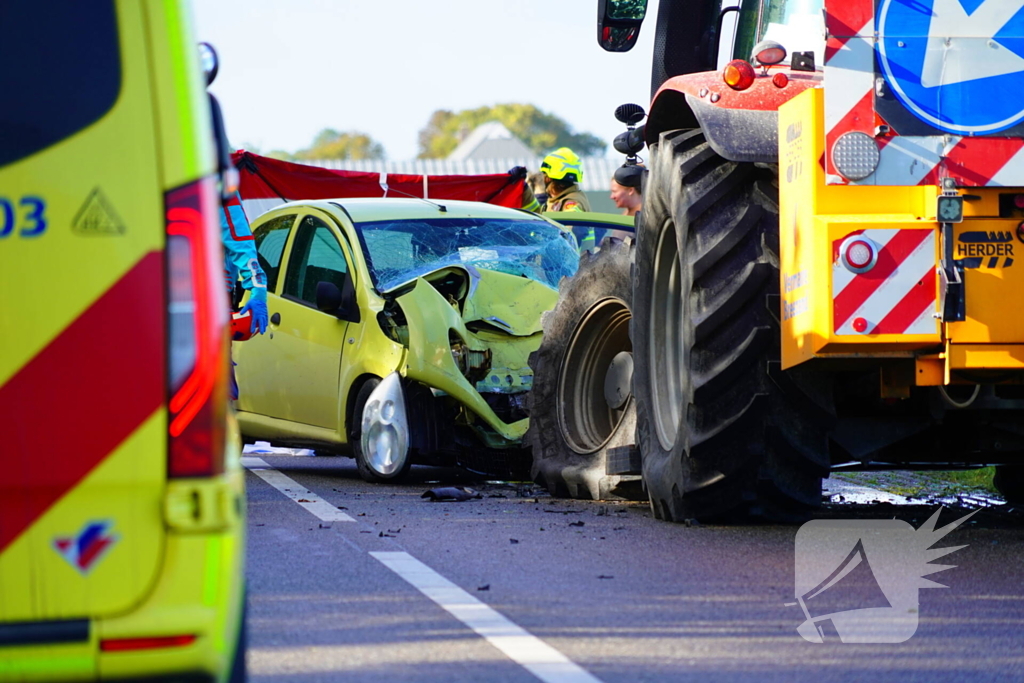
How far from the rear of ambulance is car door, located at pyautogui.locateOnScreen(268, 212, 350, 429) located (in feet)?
24.2

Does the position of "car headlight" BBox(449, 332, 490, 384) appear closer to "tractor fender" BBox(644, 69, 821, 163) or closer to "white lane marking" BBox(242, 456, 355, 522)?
"white lane marking" BBox(242, 456, 355, 522)

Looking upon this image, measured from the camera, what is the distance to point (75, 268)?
3.11 metres

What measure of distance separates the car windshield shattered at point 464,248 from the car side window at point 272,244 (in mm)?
798

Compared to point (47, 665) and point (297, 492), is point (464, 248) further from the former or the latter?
point (47, 665)

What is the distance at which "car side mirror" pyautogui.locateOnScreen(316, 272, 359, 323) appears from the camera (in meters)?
10.4

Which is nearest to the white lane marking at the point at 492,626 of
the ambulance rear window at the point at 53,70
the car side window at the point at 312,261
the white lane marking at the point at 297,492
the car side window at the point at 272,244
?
the white lane marking at the point at 297,492

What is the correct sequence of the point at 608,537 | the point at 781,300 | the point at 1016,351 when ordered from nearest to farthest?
the point at 1016,351
the point at 781,300
the point at 608,537

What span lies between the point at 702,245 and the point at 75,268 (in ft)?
13.4

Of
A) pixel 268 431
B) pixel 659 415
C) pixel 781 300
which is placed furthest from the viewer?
pixel 268 431

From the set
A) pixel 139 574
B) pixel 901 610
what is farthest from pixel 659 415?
pixel 139 574

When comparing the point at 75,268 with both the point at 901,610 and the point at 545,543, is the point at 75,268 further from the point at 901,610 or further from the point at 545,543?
the point at 545,543

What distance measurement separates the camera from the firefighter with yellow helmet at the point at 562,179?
14703 millimetres

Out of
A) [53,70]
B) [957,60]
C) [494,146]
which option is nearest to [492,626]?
[53,70]

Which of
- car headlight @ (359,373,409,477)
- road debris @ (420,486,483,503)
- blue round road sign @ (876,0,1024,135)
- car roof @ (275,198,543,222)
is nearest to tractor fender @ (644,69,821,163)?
blue round road sign @ (876,0,1024,135)
